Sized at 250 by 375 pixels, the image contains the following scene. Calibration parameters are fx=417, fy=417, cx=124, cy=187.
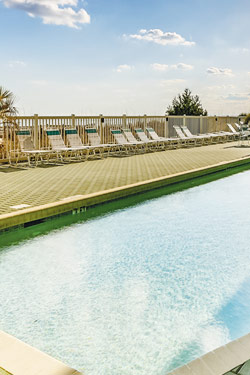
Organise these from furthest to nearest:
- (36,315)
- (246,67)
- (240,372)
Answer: (246,67)
(36,315)
(240,372)

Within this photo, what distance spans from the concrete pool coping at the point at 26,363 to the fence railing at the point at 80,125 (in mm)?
9351

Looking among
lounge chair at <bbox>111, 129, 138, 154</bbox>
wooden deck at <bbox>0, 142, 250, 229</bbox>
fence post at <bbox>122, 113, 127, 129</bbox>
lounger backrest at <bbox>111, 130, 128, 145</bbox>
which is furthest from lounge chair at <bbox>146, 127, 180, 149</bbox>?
wooden deck at <bbox>0, 142, 250, 229</bbox>

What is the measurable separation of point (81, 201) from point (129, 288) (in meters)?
2.48

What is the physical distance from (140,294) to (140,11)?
55.9 feet

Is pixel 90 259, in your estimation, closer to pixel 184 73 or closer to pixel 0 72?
pixel 0 72

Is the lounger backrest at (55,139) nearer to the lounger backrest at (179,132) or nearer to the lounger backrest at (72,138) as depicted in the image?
the lounger backrest at (72,138)

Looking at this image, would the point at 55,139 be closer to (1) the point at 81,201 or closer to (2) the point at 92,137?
(2) the point at 92,137

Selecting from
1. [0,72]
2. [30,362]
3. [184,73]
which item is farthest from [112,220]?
[184,73]

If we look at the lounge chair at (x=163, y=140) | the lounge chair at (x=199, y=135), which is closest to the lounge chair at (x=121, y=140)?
the lounge chair at (x=163, y=140)

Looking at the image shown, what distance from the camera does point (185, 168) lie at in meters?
9.77

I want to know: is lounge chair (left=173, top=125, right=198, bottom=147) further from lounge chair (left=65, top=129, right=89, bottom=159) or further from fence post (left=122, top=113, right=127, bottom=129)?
lounge chair (left=65, top=129, right=89, bottom=159)

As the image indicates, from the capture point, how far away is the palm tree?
44.2 feet

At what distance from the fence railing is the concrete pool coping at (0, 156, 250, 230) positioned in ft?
16.1

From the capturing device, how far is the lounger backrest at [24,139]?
35.3 ft
